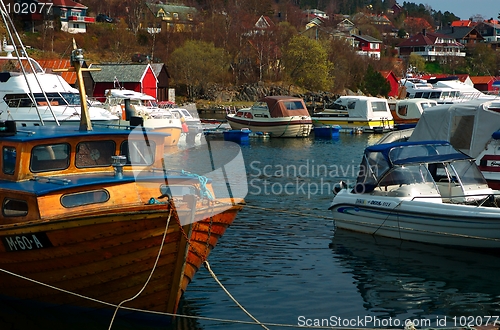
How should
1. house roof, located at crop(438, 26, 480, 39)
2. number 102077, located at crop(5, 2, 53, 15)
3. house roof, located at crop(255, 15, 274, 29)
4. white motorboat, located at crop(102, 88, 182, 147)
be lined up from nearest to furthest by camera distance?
white motorboat, located at crop(102, 88, 182, 147) → number 102077, located at crop(5, 2, 53, 15) → house roof, located at crop(255, 15, 274, 29) → house roof, located at crop(438, 26, 480, 39)

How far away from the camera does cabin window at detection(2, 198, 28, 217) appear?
12.4 meters

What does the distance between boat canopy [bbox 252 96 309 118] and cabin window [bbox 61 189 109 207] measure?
39.4 metres

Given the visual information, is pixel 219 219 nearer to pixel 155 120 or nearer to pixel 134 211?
pixel 134 211

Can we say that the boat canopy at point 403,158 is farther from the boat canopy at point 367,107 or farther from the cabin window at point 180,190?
the boat canopy at point 367,107

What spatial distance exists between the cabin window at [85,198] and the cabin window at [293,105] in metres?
40.0

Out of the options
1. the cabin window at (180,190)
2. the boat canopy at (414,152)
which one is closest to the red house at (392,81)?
the boat canopy at (414,152)

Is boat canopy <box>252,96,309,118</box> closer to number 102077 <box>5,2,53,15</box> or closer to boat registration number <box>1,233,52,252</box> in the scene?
boat registration number <box>1,233,52,252</box>

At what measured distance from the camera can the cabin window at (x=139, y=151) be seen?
546 inches

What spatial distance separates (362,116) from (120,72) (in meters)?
28.6

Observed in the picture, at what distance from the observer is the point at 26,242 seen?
11992mm

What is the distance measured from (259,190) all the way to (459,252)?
1092cm

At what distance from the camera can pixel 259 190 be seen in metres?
27.1

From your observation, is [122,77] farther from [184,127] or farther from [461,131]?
[461,131]

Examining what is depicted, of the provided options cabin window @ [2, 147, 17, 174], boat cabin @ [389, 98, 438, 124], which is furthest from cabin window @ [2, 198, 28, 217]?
boat cabin @ [389, 98, 438, 124]
